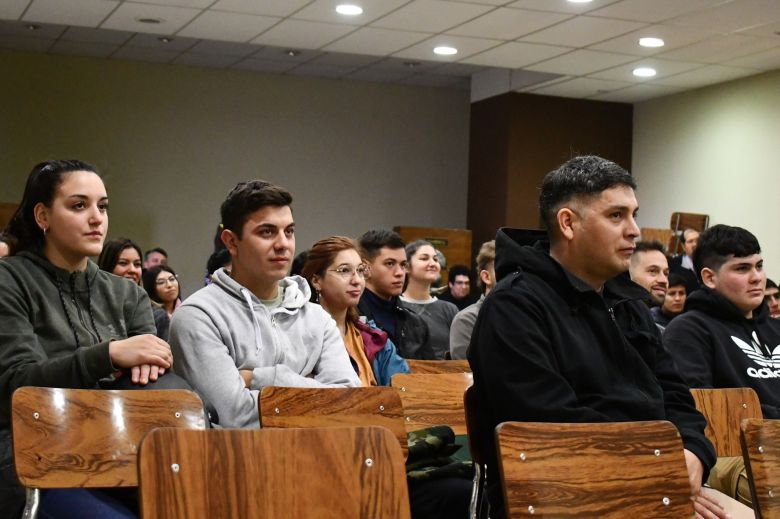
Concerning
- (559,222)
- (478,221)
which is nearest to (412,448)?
(559,222)

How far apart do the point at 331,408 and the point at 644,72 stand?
7549mm

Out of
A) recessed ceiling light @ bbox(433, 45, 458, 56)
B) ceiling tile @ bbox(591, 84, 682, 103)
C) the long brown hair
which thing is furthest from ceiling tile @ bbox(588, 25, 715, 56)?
the long brown hair

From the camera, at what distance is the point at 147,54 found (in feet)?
35.1

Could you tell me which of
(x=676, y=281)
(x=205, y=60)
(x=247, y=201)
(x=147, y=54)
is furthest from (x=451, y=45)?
(x=247, y=201)

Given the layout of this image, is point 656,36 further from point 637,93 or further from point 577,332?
point 577,332

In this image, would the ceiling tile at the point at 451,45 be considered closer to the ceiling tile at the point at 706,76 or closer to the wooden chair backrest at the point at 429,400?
the ceiling tile at the point at 706,76

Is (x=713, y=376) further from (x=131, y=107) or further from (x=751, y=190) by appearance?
(x=131, y=107)

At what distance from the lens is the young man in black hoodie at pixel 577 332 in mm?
2258

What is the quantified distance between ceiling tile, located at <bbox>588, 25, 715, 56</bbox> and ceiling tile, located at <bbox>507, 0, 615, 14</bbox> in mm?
751

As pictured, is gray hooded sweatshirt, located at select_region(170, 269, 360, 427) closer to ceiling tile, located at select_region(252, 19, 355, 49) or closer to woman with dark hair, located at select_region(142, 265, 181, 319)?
woman with dark hair, located at select_region(142, 265, 181, 319)

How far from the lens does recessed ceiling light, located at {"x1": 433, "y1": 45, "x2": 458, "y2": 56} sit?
8.84 metres

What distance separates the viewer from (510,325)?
2303mm

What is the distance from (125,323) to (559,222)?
1236 millimetres

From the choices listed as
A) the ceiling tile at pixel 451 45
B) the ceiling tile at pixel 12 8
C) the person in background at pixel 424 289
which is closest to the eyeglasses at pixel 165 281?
the person in background at pixel 424 289
